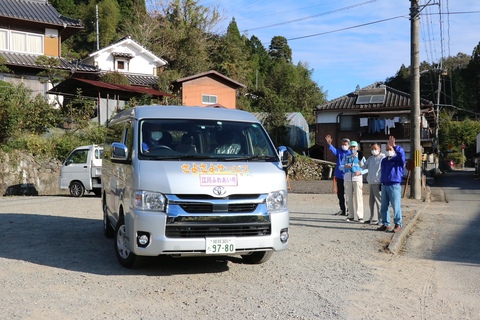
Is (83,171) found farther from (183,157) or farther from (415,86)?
(183,157)

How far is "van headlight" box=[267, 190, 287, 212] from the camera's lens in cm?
622

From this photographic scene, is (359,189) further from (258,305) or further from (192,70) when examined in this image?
(192,70)

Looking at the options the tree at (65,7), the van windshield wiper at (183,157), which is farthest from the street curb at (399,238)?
the tree at (65,7)

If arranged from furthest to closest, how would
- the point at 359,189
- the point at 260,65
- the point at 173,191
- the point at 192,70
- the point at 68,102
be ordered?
the point at 260,65 → the point at 192,70 → the point at 68,102 → the point at 359,189 → the point at 173,191

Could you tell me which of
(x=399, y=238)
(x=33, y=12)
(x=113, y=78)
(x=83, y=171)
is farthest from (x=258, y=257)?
(x=33, y=12)

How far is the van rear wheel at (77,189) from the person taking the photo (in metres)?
18.5

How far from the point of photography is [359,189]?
1158 centimetres

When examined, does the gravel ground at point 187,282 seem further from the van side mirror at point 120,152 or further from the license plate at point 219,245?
the van side mirror at point 120,152

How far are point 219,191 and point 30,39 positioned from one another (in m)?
29.6

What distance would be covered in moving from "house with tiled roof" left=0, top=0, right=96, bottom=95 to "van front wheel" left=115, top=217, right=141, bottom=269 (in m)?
25.5

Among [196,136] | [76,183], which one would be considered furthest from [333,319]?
[76,183]

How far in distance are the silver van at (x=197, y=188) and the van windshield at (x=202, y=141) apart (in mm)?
13

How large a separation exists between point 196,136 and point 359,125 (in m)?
38.0

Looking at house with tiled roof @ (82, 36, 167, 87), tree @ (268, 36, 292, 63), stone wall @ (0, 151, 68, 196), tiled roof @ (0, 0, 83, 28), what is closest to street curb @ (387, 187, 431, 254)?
stone wall @ (0, 151, 68, 196)
